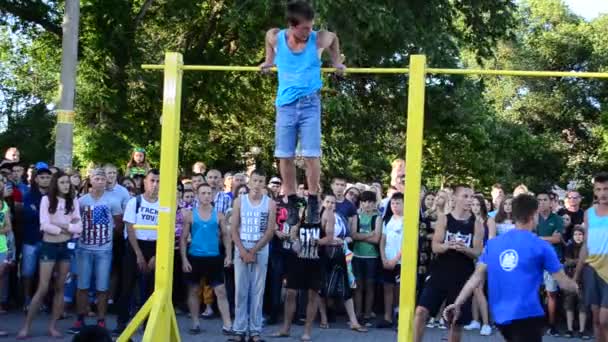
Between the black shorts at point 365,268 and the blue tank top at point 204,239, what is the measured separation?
174 cm

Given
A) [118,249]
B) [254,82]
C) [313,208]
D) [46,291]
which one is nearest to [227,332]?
[118,249]

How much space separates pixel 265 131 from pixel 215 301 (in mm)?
10959

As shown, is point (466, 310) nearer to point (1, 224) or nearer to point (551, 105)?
point (1, 224)

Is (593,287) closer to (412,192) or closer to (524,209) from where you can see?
(524,209)

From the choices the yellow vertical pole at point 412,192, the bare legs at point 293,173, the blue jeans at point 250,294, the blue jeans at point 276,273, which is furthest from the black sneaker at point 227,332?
the yellow vertical pole at point 412,192

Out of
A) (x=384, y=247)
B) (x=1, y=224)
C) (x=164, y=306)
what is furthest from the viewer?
(x=384, y=247)

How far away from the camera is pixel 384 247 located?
34.1ft

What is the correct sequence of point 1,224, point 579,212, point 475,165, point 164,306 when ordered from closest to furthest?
point 164,306
point 1,224
point 579,212
point 475,165

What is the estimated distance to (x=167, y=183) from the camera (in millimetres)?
6941

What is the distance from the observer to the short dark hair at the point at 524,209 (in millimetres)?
6160

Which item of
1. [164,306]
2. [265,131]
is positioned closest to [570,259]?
[164,306]

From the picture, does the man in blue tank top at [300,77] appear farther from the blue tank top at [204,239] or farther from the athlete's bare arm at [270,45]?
the blue tank top at [204,239]

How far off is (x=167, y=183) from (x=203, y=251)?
286 centimetres

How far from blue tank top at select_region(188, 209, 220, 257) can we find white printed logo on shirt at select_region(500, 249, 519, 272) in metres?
4.23
